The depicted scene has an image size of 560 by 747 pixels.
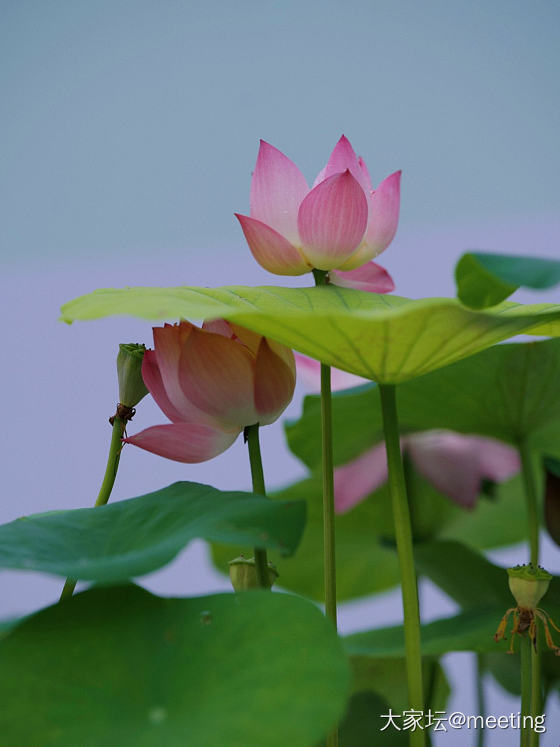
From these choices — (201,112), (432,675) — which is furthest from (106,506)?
(201,112)

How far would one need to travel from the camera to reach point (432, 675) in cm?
52

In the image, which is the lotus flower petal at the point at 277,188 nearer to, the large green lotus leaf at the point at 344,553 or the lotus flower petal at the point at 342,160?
the lotus flower petal at the point at 342,160

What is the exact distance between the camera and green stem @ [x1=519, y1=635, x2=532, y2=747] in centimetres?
35

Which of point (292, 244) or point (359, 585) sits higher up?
point (292, 244)

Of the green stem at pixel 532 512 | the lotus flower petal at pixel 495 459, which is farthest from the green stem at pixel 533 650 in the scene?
the lotus flower petal at pixel 495 459

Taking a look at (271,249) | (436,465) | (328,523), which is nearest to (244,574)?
(328,523)

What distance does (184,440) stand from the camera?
334mm

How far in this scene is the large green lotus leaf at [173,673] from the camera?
23 cm

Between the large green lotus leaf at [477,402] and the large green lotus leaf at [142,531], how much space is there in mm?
171

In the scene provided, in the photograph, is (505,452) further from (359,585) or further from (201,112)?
(201,112)

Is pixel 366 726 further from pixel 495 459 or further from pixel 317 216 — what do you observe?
pixel 317 216

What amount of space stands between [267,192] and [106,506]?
17 cm

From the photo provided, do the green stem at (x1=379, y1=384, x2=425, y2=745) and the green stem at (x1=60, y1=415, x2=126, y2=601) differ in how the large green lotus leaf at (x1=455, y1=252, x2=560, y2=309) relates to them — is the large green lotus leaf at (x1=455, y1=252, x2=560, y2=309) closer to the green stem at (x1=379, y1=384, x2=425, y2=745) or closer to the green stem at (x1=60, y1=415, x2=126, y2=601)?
the green stem at (x1=379, y1=384, x2=425, y2=745)

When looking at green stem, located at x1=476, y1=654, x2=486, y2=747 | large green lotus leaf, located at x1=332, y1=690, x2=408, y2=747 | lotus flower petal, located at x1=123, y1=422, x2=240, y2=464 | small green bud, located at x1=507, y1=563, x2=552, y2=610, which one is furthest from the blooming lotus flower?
green stem, located at x1=476, y1=654, x2=486, y2=747
